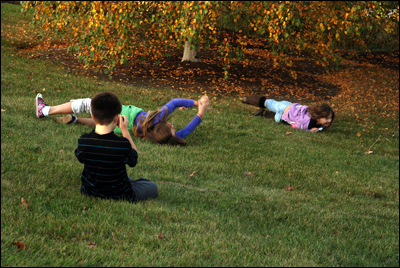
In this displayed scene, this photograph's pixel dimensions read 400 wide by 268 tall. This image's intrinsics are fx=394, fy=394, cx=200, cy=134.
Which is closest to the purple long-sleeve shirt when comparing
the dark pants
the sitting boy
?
the dark pants

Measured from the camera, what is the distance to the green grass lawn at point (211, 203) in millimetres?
2924

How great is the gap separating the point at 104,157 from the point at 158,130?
2787 mm

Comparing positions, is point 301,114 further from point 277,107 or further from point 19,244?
point 19,244

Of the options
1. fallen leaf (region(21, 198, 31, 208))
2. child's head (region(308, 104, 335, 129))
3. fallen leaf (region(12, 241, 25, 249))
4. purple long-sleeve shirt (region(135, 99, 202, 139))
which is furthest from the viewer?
child's head (region(308, 104, 335, 129))

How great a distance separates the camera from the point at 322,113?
828cm

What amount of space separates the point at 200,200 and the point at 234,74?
32.1 ft

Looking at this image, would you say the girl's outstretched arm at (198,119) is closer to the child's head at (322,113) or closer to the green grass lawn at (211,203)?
the green grass lawn at (211,203)

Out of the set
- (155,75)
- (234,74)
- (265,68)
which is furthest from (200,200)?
(265,68)

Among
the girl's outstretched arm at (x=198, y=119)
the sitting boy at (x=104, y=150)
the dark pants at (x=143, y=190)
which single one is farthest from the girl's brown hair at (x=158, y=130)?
the sitting boy at (x=104, y=150)

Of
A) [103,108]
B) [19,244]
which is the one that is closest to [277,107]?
[103,108]

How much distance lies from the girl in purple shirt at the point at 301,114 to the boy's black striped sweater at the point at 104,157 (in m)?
5.72

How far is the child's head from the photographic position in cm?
823

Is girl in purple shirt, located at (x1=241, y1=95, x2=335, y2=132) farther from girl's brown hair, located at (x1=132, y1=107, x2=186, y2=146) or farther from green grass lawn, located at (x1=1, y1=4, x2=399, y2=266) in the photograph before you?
girl's brown hair, located at (x1=132, y1=107, x2=186, y2=146)

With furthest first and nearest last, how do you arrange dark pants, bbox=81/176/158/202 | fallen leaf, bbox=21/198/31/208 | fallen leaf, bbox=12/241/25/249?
dark pants, bbox=81/176/158/202 < fallen leaf, bbox=21/198/31/208 < fallen leaf, bbox=12/241/25/249
